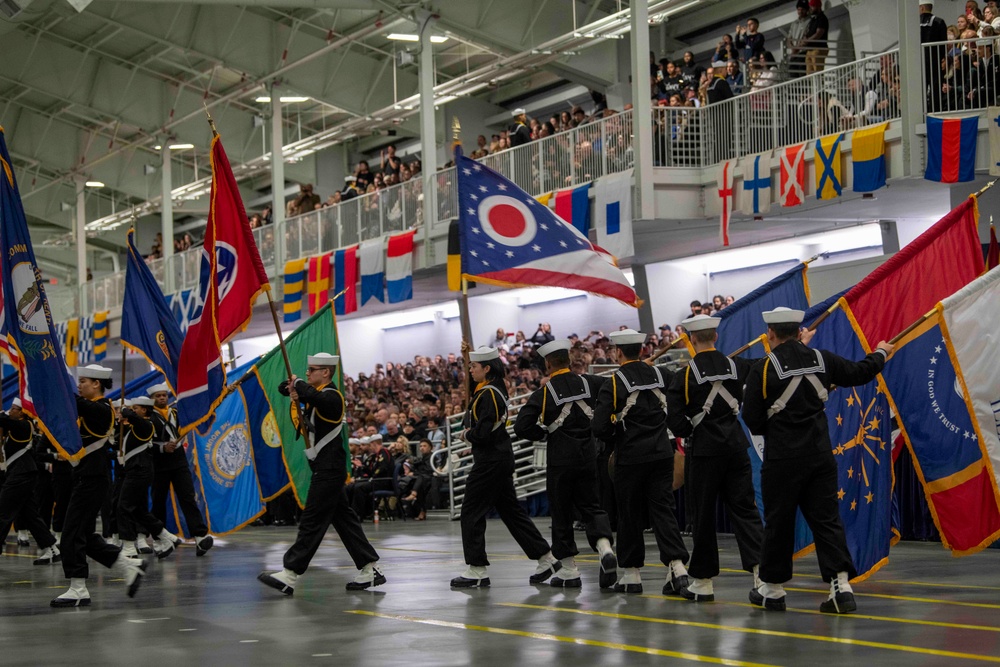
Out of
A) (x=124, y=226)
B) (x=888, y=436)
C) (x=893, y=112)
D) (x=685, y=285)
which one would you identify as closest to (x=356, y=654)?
(x=888, y=436)

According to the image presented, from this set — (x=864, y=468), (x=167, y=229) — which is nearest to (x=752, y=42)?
(x=864, y=468)

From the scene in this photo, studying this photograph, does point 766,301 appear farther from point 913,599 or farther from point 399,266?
point 399,266

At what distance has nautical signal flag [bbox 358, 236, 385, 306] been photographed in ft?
95.2

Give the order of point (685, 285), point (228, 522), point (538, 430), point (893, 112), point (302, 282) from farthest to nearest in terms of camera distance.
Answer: point (302, 282) → point (685, 285) → point (893, 112) → point (228, 522) → point (538, 430)

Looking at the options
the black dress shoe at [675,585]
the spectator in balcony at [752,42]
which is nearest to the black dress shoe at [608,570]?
the black dress shoe at [675,585]

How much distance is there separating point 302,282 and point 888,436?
2317 centimetres

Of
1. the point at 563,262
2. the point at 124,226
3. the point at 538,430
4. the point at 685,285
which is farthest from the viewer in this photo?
the point at 124,226

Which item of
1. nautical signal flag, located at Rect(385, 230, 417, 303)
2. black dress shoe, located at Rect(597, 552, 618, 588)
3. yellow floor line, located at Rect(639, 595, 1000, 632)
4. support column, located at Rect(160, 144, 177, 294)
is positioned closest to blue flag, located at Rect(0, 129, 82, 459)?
black dress shoe, located at Rect(597, 552, 618, 588)

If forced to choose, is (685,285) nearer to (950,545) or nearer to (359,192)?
(359,192)

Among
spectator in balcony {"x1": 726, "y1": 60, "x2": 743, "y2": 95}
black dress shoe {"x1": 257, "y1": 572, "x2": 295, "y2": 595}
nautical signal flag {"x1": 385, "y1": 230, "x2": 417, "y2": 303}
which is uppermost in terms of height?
spectator in balcony {"x1": 726, "y1": 60, "x2": 743, "y2": 95}

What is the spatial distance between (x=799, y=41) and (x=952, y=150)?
16.6 ft

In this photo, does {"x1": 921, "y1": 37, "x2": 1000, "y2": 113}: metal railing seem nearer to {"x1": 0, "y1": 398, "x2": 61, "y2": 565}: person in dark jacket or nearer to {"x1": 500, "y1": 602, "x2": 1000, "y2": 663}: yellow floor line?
{"x1": 500, "y1": 602, "x2": 1000, "y2": 663}: yellow floor line

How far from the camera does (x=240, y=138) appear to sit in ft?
127

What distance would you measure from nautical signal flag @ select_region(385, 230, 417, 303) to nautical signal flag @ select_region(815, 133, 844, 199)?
10342mm
